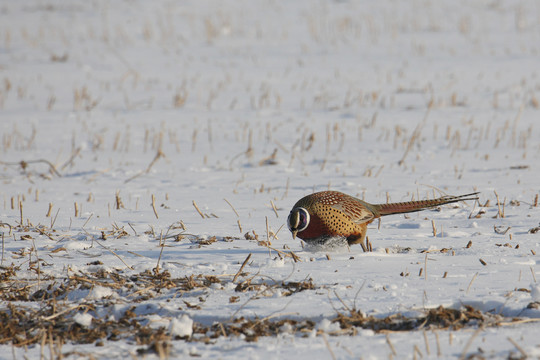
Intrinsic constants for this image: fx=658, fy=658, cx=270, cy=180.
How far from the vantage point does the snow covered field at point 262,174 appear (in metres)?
3.19

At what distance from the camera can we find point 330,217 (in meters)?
4.34

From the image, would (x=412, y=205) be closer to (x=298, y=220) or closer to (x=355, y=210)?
(x=355, y=210)

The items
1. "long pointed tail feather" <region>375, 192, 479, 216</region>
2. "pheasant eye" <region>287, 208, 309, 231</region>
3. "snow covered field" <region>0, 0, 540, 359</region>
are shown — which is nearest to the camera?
"snow covered field" <region>0, 0, 540, 359</region>

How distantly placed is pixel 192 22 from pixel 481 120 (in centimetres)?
1129

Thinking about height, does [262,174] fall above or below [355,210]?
below

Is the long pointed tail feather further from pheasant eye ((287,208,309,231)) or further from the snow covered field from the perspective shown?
pheasant eye ((287,208,309,231))

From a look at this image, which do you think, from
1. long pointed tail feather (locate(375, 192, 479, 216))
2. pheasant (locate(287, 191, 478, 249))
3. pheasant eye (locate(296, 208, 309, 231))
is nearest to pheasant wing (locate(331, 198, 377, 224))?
pheasant (locate(287, 191, 478, 249))

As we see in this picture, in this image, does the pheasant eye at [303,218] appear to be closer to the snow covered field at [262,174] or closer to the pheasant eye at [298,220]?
the pheasant eye at [298,220]

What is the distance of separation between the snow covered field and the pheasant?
0.16m

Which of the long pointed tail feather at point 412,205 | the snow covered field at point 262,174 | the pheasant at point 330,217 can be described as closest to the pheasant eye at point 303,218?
the pheasant at point 330,217

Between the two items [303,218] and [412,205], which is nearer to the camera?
[303,218]

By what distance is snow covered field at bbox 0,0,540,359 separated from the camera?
10.5 feet

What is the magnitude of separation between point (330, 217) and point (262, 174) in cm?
413

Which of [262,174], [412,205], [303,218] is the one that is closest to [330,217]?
[303,218]
